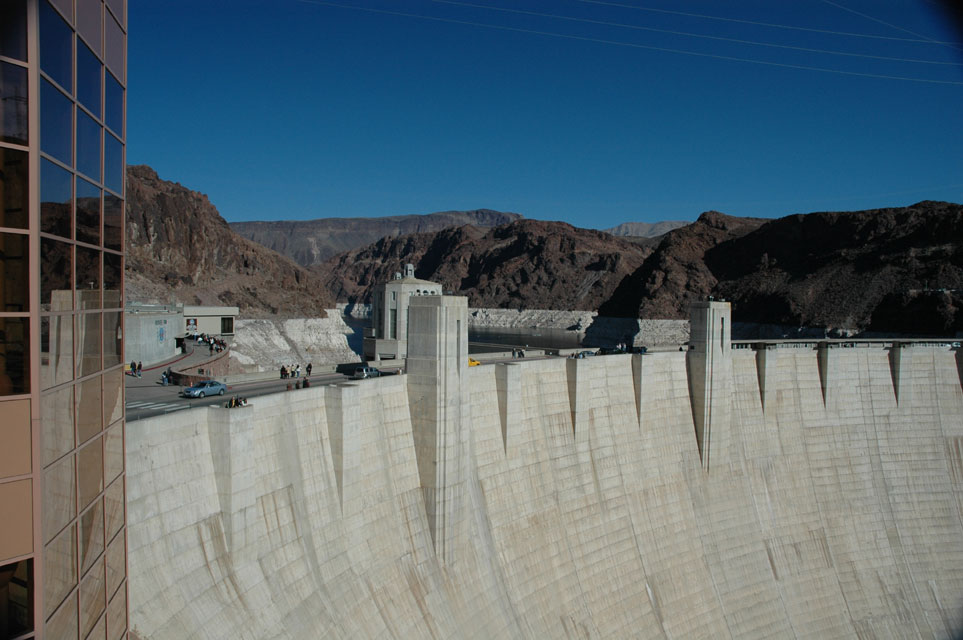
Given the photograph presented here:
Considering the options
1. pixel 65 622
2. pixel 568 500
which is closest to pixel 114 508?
pixel 65 622

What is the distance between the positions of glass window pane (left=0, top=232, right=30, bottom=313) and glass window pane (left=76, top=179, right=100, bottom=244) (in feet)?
3.64

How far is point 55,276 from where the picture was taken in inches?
203

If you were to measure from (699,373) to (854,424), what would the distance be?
29.6 ft

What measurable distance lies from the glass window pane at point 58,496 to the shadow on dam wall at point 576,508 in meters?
4.23

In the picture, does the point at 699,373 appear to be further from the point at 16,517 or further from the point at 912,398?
the point at 16,517

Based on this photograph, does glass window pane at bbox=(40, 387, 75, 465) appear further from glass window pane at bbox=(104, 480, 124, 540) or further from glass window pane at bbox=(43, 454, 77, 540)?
glass window pane at bbox=(104, 480, 124, 540)

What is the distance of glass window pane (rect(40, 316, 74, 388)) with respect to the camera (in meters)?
4.96

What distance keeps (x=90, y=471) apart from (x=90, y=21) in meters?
4.01

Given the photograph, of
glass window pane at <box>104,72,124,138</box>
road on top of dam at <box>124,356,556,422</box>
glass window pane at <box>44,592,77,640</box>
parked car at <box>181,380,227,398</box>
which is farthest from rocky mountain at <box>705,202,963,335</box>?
glass window pane at <box>44,592,77,640</box>

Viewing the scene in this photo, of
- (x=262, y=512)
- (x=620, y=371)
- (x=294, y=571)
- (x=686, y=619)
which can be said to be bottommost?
(x=686, y=619)

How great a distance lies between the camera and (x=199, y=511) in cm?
1059

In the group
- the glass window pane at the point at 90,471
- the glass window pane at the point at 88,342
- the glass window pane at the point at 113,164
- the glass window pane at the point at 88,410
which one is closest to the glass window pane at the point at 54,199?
the glass window pane at the point at 88,342

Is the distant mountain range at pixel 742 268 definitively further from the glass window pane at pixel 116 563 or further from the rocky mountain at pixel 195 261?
the glass window pane at pixel 116 563

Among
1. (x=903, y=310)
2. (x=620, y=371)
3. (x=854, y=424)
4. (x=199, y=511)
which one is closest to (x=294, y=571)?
(x=199, y=511)
